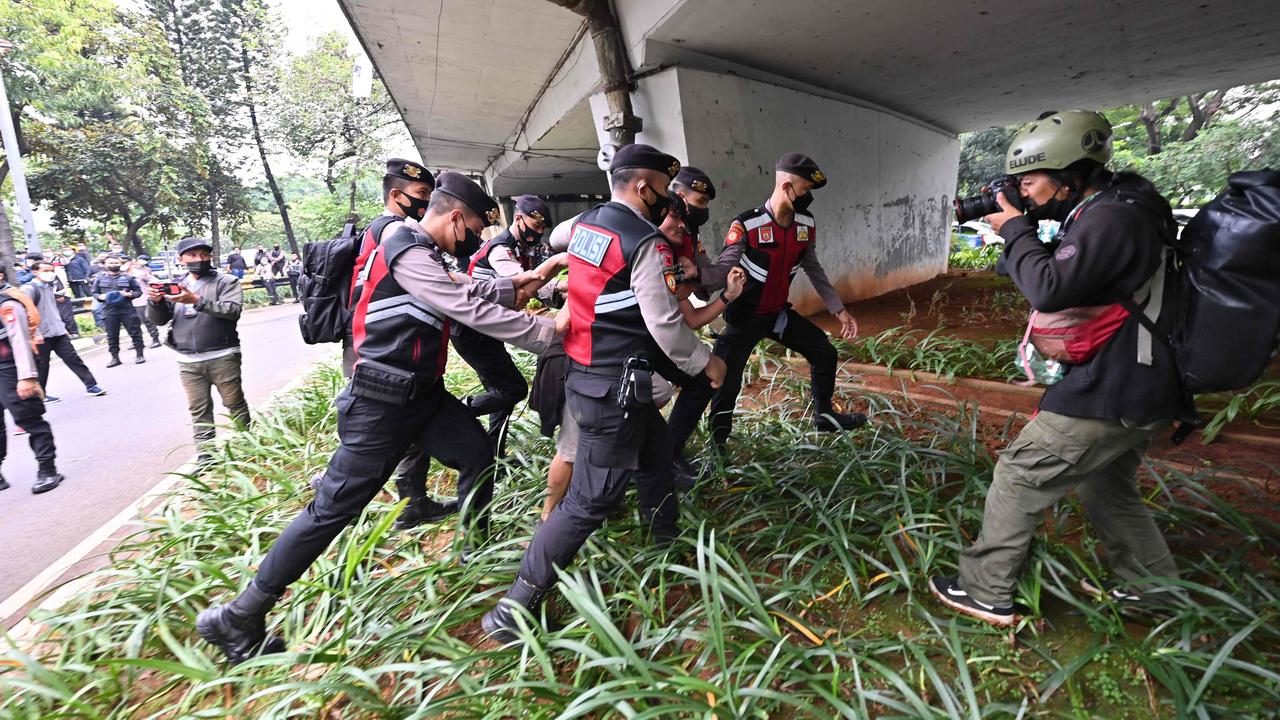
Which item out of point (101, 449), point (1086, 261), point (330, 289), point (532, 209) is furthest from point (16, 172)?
point (1086, 261)

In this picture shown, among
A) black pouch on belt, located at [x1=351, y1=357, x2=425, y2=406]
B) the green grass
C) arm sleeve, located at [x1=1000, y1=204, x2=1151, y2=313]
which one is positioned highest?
arm sleeve, located at [x1=1000, y1=204, x2=1151, y2=313]

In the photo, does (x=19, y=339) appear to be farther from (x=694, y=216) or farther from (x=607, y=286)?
(x=694, y=216)

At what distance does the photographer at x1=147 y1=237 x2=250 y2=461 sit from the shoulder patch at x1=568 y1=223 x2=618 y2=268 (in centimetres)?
318

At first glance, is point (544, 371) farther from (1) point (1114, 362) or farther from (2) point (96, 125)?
(2) point (96, 125)

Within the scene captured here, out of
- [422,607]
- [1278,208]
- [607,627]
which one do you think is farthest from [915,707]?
[422,607]

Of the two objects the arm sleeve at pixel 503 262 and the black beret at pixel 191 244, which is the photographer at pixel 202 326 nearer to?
the black beret at pixel 191 244

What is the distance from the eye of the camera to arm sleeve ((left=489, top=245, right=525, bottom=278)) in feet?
10.6

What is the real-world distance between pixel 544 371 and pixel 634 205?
0.89 meters

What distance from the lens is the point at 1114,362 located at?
156 cm

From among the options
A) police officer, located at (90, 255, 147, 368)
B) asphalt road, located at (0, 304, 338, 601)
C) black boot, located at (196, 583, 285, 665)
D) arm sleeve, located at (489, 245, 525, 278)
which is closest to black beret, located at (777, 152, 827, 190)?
arm sleeve, located at (489, 245, 525, 278)

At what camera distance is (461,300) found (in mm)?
2053

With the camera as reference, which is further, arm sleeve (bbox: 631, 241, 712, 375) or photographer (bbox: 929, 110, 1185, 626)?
arm sleeve (bbox: 631, 241, 712, 375)

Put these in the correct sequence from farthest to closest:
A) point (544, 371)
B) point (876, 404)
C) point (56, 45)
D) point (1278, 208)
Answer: point (56, 45) < point (876, 404) < point (544, 371) < point (1278, 208)

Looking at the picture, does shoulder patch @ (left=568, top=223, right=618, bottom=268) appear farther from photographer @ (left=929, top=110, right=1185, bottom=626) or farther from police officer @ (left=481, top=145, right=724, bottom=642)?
photographer @ (left=929, top=110, right=1185, bottom=626)
